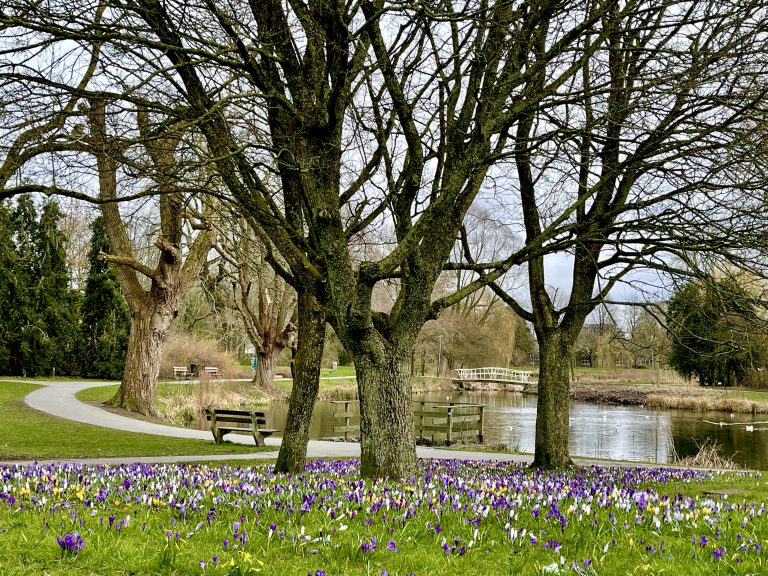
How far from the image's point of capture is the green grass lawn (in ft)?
46.3

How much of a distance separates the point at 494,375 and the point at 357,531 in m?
53.1

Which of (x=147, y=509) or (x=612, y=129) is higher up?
(x=612, y=129)

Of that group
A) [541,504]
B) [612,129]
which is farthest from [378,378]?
[612,129]

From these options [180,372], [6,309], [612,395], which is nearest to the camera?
[6,309]

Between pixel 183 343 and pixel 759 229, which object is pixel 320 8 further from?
pixel 183 343

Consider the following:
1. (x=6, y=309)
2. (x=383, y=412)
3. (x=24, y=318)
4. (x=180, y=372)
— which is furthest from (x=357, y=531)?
(x=180, y=372)

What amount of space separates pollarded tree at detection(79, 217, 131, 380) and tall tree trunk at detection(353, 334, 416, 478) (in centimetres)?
3849

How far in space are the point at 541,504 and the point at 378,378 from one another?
293 centimetres

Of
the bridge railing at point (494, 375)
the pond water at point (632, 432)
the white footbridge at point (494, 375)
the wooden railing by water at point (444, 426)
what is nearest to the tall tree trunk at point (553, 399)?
the pond water at point (632, 432)

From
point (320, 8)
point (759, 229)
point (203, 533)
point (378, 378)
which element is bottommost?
point (203, 533)

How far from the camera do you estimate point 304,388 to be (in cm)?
1023

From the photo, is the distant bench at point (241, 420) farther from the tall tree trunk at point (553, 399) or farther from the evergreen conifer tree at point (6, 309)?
the evergreen conifer tree at point (6, 309)

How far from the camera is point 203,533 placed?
4.25 metres

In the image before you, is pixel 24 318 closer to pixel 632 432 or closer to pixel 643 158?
pixel 632 432
